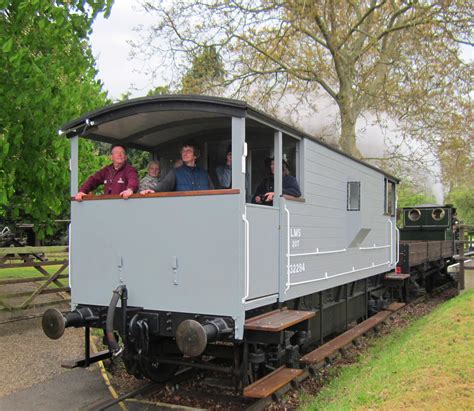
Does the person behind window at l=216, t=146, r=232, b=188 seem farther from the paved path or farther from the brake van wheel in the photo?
the paved path

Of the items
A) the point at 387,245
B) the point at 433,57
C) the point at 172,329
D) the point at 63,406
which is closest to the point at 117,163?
the point at 172,329

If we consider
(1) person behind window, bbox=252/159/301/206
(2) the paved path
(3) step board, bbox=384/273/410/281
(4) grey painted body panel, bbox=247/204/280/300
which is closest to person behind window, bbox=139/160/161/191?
(1) person behind window, bbox=252/159/301/206

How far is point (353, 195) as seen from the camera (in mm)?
7965

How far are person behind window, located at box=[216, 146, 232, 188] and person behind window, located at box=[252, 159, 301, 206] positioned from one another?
39 centimetres

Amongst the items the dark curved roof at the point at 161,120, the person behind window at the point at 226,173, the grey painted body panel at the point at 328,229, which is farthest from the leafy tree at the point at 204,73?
the person behind window at the point at 226,173

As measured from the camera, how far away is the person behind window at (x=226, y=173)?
643 centimetres

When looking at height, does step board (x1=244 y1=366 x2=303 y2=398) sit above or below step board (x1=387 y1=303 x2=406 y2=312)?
above

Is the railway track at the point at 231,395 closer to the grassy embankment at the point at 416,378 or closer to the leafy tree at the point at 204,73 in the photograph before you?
the grassy embankment at the point at 416,378

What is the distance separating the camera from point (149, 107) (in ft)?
17.7

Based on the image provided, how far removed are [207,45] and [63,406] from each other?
12.7 metres

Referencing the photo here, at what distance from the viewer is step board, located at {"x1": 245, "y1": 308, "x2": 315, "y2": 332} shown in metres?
4.80

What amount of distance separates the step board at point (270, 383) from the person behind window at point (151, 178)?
8.18ft

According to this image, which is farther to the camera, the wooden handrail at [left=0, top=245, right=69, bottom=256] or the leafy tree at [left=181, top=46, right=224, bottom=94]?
the leafy tree at [left=181, top=46, right=224, bottom=94]

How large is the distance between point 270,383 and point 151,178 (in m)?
2.80
